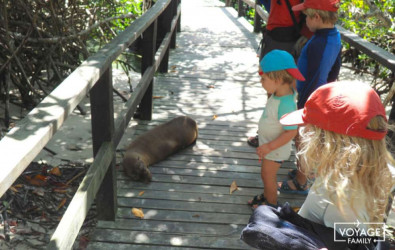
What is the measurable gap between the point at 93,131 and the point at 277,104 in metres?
1.20

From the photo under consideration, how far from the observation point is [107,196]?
10.1 ft

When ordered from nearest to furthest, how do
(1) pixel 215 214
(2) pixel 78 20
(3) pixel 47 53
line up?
(1) pixel 215 214 < (3) pixel 47 53 < (2) pixel 78 20

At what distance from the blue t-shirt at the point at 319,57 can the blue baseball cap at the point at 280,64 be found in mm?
347

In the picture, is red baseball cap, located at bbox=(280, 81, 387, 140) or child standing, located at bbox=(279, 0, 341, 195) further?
child standing, located at bbox=(279, 0, 341, 195)

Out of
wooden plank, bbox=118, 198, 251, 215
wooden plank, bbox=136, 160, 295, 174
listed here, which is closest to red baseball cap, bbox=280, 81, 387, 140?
wooden plank, bbox=118, 198, 251, 215

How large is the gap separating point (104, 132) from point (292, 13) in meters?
2.01

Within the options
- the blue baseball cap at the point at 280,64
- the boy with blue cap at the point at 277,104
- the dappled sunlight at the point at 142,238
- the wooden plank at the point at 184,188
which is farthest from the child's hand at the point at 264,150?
the dappled sunlight at the point at 142,238

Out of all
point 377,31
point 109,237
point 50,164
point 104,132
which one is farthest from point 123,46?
point 377,31

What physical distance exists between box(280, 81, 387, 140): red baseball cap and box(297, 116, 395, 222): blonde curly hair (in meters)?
0.02

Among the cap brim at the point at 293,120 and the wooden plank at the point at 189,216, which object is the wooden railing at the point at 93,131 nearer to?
the wooden plank at the point at 189,216

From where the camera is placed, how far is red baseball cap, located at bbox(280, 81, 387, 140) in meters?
1.51

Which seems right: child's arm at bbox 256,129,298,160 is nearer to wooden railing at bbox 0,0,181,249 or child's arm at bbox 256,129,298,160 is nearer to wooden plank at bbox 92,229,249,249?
wooden plank at bbox 92,229,249,249

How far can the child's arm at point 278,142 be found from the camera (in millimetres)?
2889

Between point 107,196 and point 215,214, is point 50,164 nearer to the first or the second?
point 107,196
